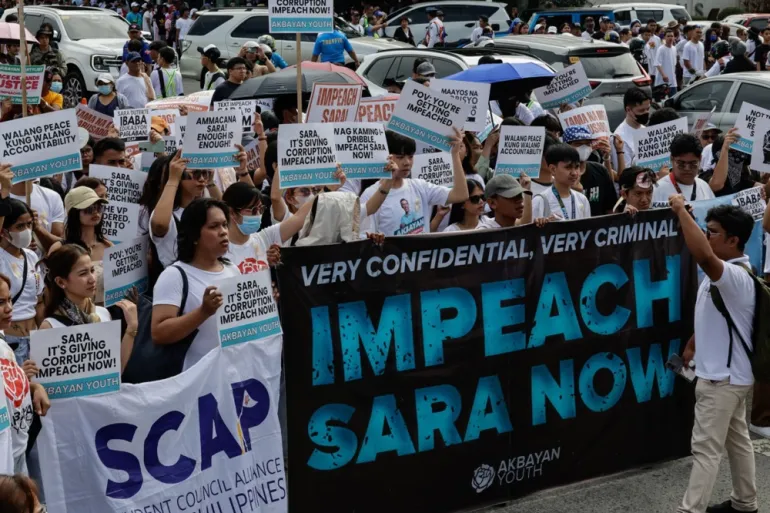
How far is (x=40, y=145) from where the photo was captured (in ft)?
23.0

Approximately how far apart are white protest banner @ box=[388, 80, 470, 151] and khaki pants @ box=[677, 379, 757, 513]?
2475 millimetres

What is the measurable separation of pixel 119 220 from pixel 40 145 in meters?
0.67

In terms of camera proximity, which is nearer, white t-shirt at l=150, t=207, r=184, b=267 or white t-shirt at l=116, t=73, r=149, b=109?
white t-shirt at l=150, t=207, r=184, b=267

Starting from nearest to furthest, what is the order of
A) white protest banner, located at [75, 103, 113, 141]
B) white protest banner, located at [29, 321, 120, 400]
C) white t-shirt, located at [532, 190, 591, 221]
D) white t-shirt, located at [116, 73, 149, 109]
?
white protest banner, located at [29, 321, 120, 400] < white t-shirt, located at [532, 190, 591, 221] < white protest banner, located at [75, 103, 113, 141] < white t-shirt, located at [116, 73, 149, 109]

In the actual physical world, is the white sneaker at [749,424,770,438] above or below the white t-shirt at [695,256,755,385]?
below

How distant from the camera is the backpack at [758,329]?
607cm

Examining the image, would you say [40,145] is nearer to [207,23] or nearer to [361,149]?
[361,149]

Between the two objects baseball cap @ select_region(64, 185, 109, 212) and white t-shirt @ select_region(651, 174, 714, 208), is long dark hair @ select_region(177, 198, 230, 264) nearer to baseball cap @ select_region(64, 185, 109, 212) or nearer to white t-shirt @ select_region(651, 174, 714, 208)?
baseball cap @ select_region(64, 185, 109, 212)

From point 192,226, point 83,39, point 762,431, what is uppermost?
point 192,226

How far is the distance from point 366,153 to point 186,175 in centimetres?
108

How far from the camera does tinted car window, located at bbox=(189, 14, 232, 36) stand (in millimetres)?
25219

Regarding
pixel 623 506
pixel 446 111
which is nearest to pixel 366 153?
pixel 446 111

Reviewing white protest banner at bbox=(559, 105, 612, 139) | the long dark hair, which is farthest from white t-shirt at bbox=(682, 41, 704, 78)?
the long dark hair

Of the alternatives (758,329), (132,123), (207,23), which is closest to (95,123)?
(132,123)
